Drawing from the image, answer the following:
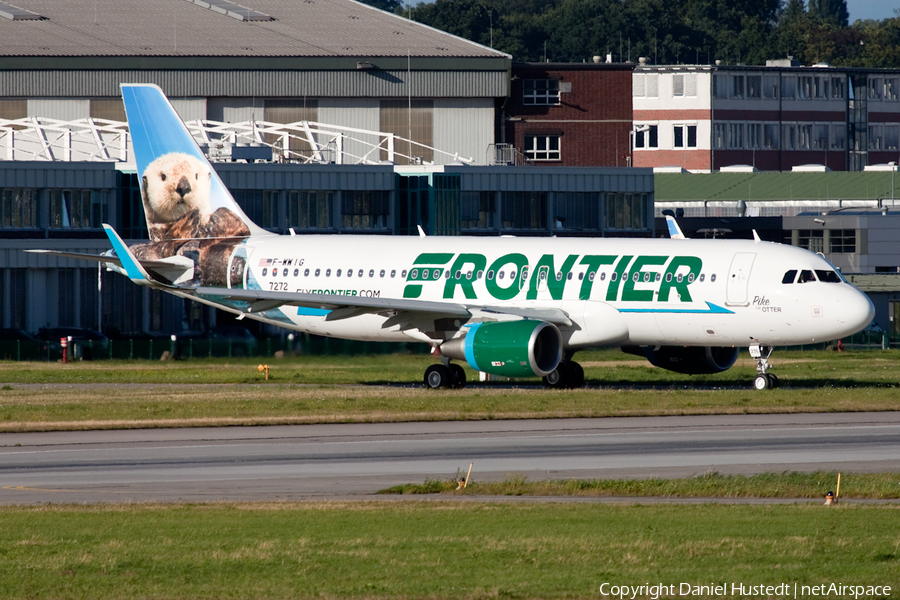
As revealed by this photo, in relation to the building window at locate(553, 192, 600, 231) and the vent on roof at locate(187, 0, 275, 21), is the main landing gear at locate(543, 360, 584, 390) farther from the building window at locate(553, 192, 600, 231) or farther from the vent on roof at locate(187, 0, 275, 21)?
the vent on roof at locate(187, 0, 275, 21)

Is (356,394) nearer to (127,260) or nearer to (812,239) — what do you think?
(127,260)

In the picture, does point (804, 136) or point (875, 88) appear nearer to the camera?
point (804, 136)

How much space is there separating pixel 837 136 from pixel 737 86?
1449cm

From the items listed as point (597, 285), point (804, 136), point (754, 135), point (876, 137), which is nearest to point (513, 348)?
point (597, 285)

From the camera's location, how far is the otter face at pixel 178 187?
155ft

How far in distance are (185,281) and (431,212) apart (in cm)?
2451

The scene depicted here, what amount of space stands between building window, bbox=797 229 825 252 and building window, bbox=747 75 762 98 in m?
64.3

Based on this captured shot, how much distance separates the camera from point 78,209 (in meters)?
64.3

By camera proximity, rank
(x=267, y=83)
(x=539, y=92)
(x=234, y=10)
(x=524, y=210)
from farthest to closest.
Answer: (x=539, y=92) → (x=234, y=10) → (x=267, y=83) → (x=524, y=210)

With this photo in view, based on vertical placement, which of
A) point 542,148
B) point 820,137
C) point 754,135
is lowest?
point 542,148

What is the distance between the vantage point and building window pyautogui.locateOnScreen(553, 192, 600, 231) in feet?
237

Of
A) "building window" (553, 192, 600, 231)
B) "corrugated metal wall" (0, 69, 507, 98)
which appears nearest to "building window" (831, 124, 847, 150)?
"corrugated metal wall" (0, 69, 507, 98)

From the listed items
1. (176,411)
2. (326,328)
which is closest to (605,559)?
(176,411)

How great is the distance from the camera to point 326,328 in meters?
43.5
